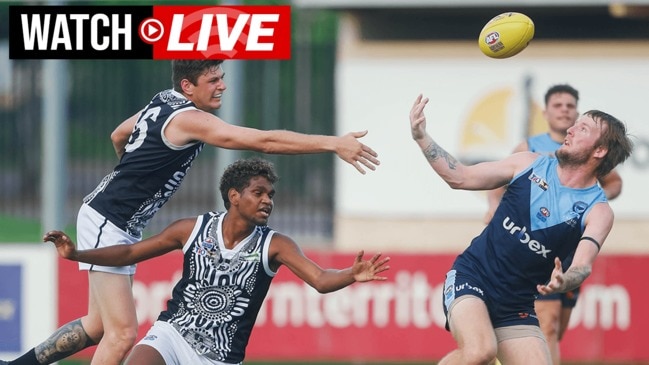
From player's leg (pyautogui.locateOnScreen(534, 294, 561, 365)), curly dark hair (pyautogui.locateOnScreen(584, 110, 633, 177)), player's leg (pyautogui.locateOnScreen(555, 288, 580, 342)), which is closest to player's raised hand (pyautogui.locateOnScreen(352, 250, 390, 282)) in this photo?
curly dark hair (pyautogui.locateOnScreen(584, 110, 633, 177))

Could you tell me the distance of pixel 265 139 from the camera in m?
6.85

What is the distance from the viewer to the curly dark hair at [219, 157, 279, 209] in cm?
709

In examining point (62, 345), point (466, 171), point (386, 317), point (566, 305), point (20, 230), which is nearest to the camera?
point (466, 171)

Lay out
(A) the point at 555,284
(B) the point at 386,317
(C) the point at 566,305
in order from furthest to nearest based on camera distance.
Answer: (B) the point at 386,317, (C) the point at 566,305, (A) the point at 555,284

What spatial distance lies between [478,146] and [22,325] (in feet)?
19.5

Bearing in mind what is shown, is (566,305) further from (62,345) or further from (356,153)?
(62,345)

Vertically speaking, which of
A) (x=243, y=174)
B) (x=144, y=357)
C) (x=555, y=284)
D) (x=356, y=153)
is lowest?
(x=144, y=357)

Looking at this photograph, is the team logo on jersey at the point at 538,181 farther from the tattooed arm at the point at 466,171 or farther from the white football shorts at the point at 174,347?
the white football shorts at the point at 174,347

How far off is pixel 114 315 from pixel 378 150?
25.5 feet

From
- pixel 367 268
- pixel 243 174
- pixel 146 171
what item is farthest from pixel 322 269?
pixel 146 171

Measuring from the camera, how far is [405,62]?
15.0 m

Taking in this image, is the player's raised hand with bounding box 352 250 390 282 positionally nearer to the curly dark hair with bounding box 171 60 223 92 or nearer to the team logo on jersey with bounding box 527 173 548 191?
the team logo on jersey with bounding box 527 173 548 191

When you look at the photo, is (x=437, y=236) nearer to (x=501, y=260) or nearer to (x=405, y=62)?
(x=405, y=62)

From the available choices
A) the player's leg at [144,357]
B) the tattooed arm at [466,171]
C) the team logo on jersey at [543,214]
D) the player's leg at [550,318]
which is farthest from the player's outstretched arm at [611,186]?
the player's leg at [144,357]
